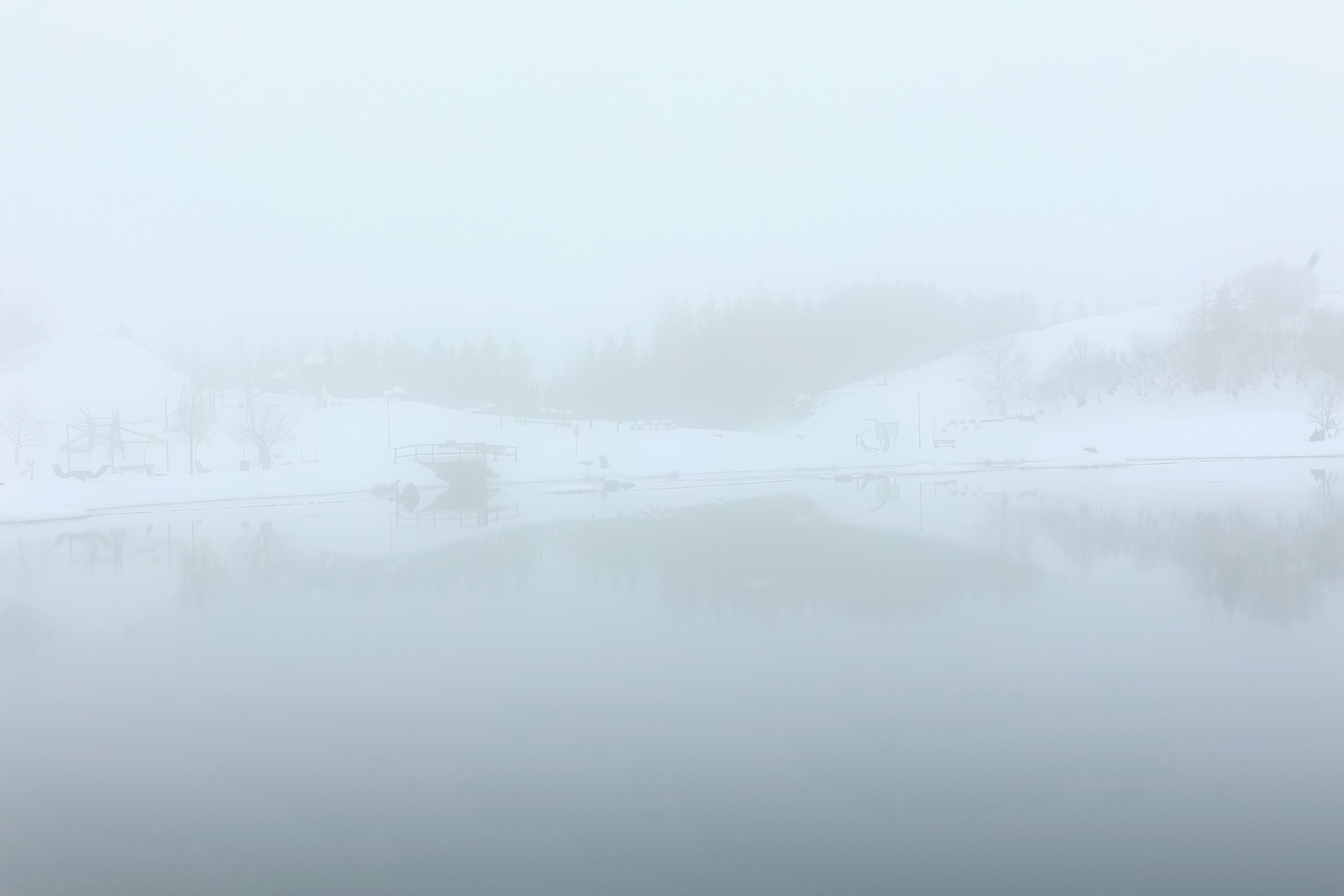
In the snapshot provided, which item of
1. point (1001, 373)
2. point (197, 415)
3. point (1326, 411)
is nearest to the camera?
point (1326, 411)

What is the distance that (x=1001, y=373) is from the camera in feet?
292

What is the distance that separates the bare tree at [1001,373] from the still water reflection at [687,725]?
7610 centimetres

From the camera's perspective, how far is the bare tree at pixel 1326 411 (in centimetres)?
5406

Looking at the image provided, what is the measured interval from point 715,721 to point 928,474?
1379 inches

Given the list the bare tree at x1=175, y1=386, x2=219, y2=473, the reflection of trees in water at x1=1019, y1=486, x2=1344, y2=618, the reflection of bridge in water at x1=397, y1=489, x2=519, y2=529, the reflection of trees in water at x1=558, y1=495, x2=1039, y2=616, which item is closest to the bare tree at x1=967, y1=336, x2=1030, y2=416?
the bare tree at x1=175, y1=386, x2=219, y2=473

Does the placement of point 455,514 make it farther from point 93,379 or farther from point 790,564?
point 93,379

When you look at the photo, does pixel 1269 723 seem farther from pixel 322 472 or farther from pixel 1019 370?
pixel 1019 370

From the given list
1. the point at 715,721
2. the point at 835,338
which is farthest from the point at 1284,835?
the point at 835,338

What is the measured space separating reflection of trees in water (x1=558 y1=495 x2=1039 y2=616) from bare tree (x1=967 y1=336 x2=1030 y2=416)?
2817 inches

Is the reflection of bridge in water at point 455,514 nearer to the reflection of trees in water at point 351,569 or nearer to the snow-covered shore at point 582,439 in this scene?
the reflection of trees in water at point 351,569

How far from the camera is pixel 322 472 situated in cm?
3962

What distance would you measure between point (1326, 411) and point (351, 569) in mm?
55992

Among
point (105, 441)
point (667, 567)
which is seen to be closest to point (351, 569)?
point (667, 567)

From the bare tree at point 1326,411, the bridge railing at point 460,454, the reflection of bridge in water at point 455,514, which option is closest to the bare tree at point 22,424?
the bridge railing at point 460,454
